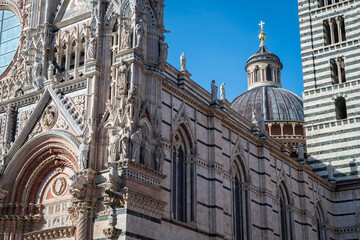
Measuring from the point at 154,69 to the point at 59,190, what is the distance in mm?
5424

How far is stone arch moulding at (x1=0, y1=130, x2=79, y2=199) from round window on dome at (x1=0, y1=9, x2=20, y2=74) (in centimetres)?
545

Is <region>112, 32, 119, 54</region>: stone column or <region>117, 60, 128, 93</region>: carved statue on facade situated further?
<region>112, 32, 119, 54</region>: stone column

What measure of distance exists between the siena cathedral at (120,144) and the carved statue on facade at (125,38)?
50 mm

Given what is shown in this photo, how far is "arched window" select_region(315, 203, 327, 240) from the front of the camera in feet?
108

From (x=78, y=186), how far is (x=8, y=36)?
33.7 feet

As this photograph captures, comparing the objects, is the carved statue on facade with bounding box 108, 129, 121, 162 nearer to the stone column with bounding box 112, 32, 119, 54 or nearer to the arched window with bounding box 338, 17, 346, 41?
the stone column with bounding box 112, 32, 119, 54

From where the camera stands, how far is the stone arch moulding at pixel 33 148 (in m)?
21.2

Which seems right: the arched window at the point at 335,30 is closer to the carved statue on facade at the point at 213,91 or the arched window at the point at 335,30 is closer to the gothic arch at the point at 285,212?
the gothic arch at the point at 285,212

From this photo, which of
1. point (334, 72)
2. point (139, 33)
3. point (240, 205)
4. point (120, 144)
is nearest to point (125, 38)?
point (139, 33)

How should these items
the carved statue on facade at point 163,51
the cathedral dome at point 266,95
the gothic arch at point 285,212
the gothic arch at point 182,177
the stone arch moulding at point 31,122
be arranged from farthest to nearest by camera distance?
the cathedral dome at point 266,95, the gothic arch at point 285,212, the stone arch moulding at point 31,122, the gothic arch at point 182,177, the carved statue on facade at point 163,51

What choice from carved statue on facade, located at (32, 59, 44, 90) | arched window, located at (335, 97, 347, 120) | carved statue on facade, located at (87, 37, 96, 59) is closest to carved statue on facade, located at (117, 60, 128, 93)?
carved statue on facade, located at (87, 37, 96, 59)

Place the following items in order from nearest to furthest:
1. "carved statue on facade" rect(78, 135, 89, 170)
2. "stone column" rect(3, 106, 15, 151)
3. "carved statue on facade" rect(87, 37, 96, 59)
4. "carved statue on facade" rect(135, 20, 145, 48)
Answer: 1. "carved statue on facade" rect(78, 135, 89, 170)
2. "carved statue on facade" rect(135, 20, 145, 48)
3. "carved statue on facade" rect(87, 37, 96, 59)
4. "stone column" rect(3, 106, 15, 151)

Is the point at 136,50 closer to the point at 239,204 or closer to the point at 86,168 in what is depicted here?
the point at 86,168

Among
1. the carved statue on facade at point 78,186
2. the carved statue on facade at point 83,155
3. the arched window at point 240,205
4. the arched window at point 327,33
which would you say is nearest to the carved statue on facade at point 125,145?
the carved statue on facade at point 83,155
